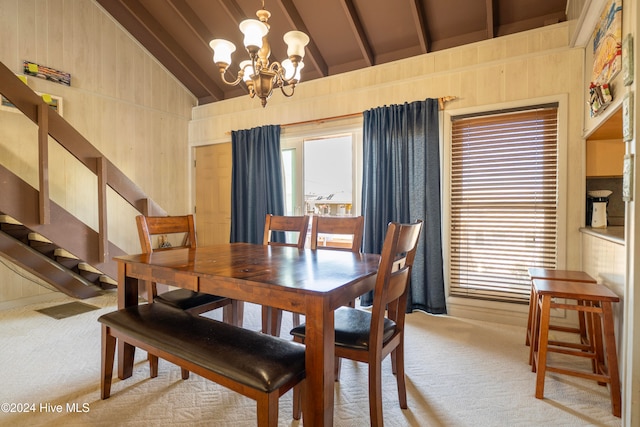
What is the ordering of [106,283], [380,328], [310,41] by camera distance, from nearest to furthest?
[380,328] < [310,41] < [106,283]

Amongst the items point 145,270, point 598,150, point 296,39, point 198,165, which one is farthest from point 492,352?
point 198,165

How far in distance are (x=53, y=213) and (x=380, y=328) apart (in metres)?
2.65

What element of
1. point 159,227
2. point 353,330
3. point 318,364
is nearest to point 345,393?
point 353,330

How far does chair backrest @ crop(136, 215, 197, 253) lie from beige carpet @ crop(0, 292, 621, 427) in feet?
2.75

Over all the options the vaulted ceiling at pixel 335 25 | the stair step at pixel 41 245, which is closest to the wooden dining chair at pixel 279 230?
the vaulted ceiling at pixel 335 25

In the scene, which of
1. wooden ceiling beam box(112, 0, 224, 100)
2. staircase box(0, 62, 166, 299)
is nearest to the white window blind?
staircase box(0, 62, 166, 299)

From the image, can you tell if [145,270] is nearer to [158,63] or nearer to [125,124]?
[125,124]

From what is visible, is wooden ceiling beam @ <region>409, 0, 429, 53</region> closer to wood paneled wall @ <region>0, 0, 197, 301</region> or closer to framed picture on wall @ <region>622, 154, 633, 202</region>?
framed picture on wall @ <region>622, 154, 633, 202</region>

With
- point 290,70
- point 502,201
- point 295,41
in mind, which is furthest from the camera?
point 502,201

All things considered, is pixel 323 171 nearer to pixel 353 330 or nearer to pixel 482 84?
pixel 482 84

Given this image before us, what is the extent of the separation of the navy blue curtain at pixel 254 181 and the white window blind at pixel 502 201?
2.07m

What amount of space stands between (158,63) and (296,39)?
11.6 ft

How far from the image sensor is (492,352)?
242cm

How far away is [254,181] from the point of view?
4.34 meters
